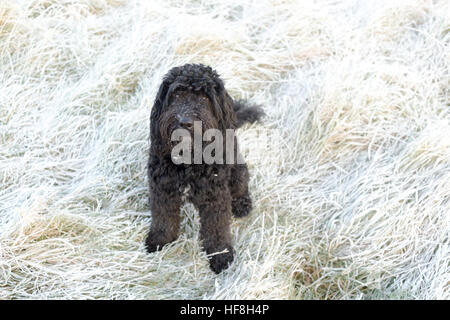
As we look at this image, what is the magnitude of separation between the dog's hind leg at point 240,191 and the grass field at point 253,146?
90 mm

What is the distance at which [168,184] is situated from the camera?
3.50 metres

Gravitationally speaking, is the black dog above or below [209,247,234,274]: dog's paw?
above

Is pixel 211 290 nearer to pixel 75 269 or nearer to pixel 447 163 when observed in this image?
pixel 75 269

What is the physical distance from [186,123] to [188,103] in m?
0.19

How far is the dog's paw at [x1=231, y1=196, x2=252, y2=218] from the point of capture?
415 centimetres

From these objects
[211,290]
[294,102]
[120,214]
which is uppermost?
[294,102]

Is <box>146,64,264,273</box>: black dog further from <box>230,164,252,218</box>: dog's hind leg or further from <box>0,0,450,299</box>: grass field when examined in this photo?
<box>0,0,450,299</box>: grass field

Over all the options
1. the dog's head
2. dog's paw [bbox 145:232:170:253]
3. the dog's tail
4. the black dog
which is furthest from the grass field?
the dog's head

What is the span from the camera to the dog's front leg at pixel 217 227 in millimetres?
3553

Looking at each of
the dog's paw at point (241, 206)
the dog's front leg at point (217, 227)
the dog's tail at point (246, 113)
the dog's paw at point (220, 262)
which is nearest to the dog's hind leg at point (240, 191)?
the dog's paw at point (241, 206)

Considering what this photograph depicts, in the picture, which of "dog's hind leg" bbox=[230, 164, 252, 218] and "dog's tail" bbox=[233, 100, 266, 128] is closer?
"dog's hind leg" bbox=[230, 164, 252, 218]

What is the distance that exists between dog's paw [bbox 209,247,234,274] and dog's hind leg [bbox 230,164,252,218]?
49 centimetres
